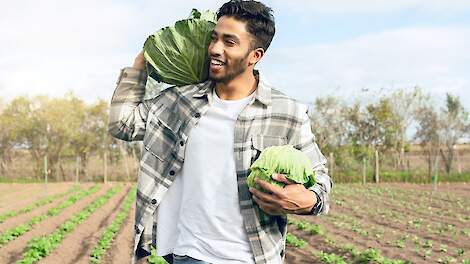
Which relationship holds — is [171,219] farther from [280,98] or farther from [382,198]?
[382,198]

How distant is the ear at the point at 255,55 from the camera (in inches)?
96.7

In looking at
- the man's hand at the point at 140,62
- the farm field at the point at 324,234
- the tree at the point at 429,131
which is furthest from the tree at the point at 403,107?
the man's hand at the point at 140,62

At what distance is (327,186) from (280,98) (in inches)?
15.3

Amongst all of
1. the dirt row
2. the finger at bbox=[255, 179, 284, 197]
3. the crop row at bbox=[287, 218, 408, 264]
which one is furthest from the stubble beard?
the dirt row

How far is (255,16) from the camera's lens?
242 cm

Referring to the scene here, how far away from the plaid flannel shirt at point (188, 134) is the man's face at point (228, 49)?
0.13 metres

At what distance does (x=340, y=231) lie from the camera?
37.2 ft

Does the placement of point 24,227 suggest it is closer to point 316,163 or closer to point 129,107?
point 129,107

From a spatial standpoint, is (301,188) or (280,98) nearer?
(301,188)

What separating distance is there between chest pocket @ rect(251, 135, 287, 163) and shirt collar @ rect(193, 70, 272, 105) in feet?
0.45

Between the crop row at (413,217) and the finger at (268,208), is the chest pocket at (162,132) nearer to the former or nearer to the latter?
the finger at (268,208)

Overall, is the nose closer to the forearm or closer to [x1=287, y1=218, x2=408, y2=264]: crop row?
the forearm

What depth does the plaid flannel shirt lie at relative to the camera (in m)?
2.34

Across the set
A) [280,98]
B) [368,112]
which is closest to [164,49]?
[280,98]
